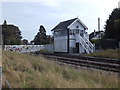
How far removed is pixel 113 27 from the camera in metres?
39.6

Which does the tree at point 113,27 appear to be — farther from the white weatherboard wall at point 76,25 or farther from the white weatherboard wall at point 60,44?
the white weatherboard wall at point 60,44

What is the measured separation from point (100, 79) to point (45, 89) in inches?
87.3

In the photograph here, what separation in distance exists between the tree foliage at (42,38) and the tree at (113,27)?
28.8 metres

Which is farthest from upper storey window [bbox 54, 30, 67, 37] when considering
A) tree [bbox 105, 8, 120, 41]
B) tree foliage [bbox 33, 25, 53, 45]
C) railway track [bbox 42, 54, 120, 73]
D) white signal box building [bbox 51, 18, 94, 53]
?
railway track [bbox 42, 54, 120, 73]

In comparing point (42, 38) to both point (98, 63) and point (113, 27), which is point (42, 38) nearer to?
point (113, 27)

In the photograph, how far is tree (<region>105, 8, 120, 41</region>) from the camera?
36.7 m

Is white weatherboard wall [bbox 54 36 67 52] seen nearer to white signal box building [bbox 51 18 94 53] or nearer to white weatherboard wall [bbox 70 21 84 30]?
white signal box building [bbox 51 18 94 53]

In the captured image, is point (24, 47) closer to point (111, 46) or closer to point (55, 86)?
point (111, 46)

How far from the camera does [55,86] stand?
231 inches

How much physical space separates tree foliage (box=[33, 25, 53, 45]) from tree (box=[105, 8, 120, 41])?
28808 mm

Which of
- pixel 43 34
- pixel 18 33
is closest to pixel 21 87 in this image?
pixel 43 34

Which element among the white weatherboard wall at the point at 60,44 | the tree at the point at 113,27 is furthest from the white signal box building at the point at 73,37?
the tree at the point at 113,27

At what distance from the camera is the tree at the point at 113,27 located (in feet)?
120

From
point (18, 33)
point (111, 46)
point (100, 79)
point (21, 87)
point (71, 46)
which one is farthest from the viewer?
point (18, 33)
